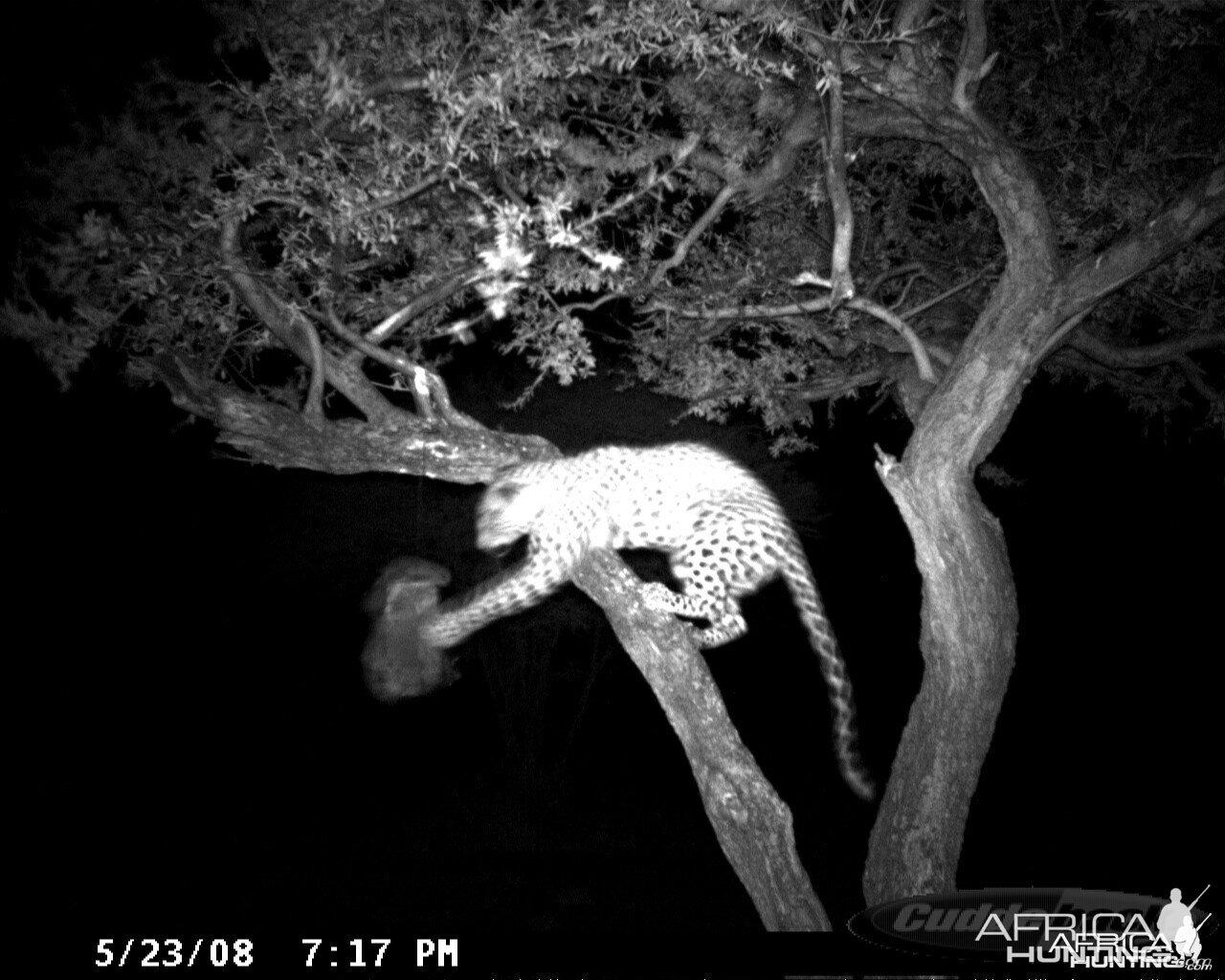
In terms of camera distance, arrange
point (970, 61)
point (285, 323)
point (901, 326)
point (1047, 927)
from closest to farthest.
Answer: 1. point (1047, 927)
2. point (970, 61)
3. point (285, 323)
4. point (901, 326)

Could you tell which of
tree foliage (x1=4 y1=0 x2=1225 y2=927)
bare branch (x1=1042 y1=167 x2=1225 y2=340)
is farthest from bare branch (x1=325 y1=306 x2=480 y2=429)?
bare branch (x1=1042 y1=167 x2=1225 y2=340)

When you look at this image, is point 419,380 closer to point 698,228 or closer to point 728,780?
point 698,228

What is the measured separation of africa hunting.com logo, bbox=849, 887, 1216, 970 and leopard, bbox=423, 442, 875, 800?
113 centimetres

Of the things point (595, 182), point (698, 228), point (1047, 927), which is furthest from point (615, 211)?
point (1047, 927)

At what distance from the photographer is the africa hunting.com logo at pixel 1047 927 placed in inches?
138

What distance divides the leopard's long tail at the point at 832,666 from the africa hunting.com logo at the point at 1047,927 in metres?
1.06

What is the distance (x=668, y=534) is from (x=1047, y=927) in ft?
7.22

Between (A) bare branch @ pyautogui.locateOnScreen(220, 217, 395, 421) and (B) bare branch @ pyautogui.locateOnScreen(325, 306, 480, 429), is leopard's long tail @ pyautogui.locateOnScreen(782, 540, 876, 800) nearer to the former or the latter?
(B) bare branch @ pyautogui.locateOnScreen(325, 306, 480, 429)

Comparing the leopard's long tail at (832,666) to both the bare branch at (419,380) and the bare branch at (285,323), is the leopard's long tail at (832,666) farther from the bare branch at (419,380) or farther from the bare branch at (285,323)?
the bare branch at (285,323)

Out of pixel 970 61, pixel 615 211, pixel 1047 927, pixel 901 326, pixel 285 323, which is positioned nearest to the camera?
pixel 1047 927

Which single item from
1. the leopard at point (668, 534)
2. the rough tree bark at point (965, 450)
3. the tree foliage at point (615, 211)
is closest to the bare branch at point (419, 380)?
the tree foliage at point (615, 211)

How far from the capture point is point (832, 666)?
5.12 m

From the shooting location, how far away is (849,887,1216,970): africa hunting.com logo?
3.50 m

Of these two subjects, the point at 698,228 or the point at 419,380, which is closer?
the point at 419,380
